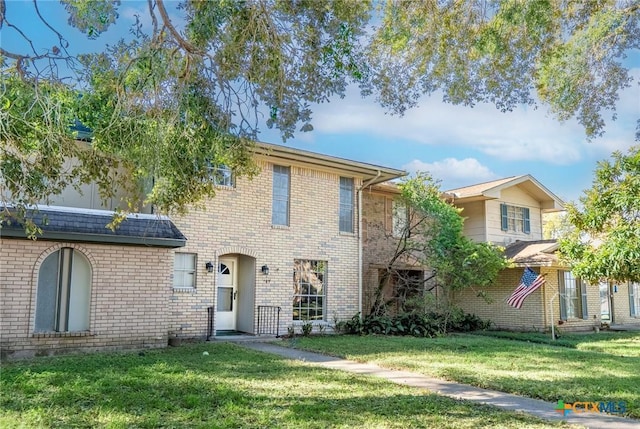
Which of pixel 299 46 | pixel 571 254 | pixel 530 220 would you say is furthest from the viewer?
pixel 530 220

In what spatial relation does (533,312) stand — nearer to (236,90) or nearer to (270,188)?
(270,188)

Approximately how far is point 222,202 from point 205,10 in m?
8.32

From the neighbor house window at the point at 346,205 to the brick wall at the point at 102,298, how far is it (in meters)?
6.48

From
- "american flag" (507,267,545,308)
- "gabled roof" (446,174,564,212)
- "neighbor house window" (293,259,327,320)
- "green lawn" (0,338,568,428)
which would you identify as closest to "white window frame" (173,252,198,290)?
"neighbor house window" (293,259,327,320)

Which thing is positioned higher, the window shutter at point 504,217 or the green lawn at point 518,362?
the window shutter at point 504,217

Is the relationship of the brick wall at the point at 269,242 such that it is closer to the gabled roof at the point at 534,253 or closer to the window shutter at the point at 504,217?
the gabled roof at the point at 534,253

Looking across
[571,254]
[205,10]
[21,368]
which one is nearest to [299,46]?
[205,10]

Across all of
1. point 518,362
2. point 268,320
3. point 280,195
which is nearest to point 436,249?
point 280,195

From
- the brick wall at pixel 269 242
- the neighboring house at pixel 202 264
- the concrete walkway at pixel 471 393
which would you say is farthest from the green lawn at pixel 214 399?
the brick wall at pixel 269 242

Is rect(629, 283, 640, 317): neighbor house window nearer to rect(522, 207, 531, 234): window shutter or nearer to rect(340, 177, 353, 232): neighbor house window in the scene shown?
rect(522, 207, 531, 234): window shutter

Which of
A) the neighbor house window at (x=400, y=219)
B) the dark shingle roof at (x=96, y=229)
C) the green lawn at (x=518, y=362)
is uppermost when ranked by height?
the neighbor house window at (x=400, y=219)

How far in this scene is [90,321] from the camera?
10617mm

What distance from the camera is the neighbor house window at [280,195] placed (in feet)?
49.6

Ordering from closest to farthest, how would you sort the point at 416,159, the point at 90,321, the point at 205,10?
1. the point at 205,10
2. the point at 90,321
3. the point at 416,159
